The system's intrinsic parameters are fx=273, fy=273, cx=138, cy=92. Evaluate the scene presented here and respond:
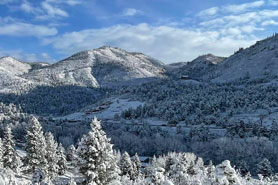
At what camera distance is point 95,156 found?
23953mm

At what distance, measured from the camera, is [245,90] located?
547ft

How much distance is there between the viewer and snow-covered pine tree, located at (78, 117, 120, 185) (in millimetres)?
23547

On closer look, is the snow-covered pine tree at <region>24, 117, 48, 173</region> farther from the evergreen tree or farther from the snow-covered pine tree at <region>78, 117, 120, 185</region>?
the evergreen tree

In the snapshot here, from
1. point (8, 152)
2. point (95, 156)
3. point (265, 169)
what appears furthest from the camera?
point (265, 169)

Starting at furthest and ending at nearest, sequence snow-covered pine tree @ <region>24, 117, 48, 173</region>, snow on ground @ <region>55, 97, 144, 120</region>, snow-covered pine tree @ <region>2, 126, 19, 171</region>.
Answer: snow on ground @ <region>55, 97, 144, 120</region> → snow-covered pine tree @ <region>2, 126, 19, 171</region> → snow-covered pine tree @ <region>24, 117, 48, 173</region>

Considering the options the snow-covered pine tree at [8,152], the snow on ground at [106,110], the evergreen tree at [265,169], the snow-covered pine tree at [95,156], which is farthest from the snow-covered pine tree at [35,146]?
the snow on ground at [106,110]

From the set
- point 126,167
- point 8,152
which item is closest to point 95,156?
point 8,152

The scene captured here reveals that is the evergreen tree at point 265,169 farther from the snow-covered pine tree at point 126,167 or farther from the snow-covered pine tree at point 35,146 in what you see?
the snow-covered pine tree at point 35,146

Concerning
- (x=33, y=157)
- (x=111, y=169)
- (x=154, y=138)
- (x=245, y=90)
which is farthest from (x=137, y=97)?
(x=111, y=169)

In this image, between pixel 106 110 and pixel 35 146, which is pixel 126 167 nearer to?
pixel 35 146

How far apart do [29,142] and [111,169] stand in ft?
83.1

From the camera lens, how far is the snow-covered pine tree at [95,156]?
23.5 meters

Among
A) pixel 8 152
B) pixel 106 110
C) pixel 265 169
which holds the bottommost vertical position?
pixel 265 169

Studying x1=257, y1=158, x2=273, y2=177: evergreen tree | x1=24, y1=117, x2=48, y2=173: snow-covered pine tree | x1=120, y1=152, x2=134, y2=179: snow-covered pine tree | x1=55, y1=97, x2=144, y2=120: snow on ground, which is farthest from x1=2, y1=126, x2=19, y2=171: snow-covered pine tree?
x1=55, y1=97, x2=144, y2=120: snow on ground
